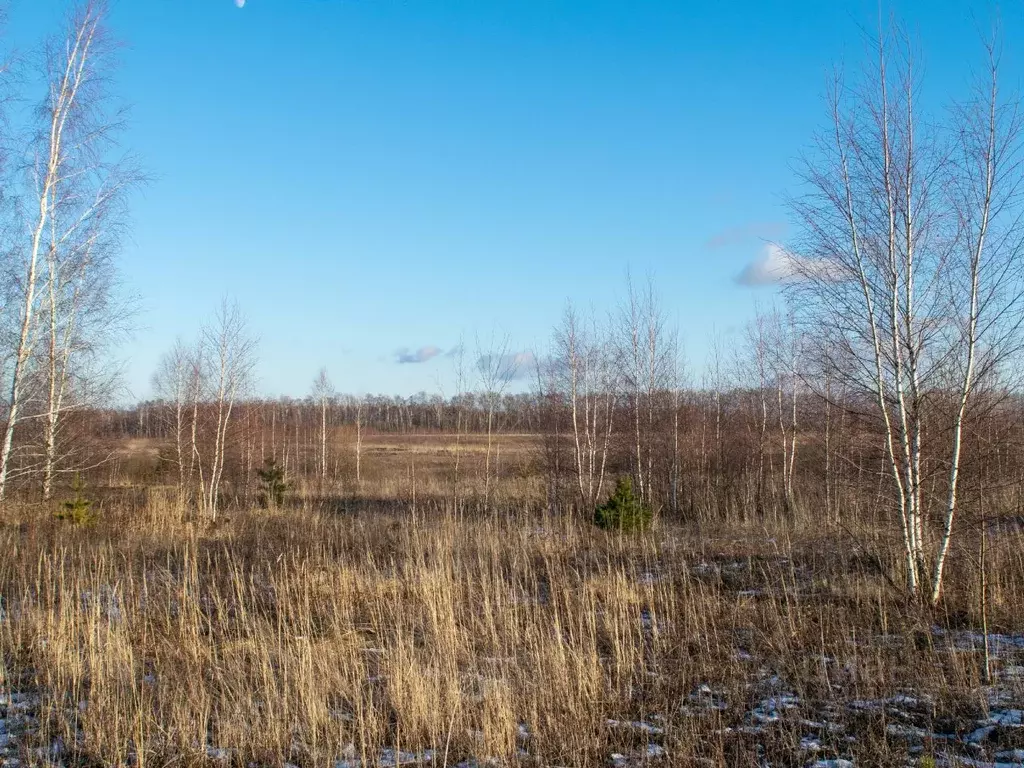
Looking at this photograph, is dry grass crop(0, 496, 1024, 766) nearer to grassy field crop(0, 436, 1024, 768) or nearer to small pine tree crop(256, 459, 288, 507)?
grassy field crop(0, 436, 1024, 768)

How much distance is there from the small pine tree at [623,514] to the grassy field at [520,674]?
Answer: 3041mm

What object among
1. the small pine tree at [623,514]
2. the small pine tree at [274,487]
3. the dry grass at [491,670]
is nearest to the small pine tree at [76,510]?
the dry grass at [491,670]

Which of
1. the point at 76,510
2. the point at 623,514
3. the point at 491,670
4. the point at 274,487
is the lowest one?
the point at 274,487

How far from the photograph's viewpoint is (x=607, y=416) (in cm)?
1814

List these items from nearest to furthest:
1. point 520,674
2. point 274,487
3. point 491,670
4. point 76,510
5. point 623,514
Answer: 1. point 520,674
2. point 491,670
3. point 76,510
4. point 623,514
5. point 274,487

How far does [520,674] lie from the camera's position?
457cm

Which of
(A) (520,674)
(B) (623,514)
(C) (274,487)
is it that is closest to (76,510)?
(C) (274,487)

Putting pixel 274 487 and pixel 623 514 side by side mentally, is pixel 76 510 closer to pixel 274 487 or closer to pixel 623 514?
pixel 274 487

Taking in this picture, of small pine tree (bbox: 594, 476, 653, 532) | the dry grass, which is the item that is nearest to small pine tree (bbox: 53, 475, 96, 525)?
the dry grass

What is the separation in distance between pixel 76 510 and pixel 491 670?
30.7ft

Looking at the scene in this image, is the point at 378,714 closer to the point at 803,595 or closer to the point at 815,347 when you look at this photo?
the point at 803,595

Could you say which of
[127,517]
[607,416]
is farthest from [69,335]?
[607,416]

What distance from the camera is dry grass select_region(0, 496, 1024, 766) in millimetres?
3674

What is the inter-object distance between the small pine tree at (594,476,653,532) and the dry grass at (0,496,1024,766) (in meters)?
3.13
